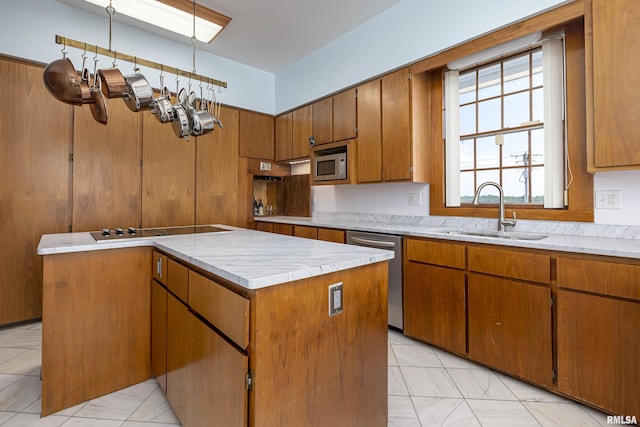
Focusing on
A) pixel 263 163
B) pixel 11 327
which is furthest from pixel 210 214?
pixel 11 327

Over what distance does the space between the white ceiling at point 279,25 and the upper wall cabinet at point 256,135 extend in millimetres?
729

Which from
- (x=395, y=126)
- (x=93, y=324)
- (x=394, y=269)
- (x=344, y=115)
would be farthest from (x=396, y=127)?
(x=93, y=324)

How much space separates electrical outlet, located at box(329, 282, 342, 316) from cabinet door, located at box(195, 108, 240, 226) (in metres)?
2.95

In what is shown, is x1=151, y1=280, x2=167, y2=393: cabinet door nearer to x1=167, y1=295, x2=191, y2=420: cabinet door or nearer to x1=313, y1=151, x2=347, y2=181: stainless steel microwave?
x1=167, y1=295, x2=191, y2=420: cabinet door

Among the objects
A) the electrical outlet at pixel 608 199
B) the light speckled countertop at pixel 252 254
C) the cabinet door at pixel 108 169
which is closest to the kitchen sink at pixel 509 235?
the electrical outlet at pixel 608 199

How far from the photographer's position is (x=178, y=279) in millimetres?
1518

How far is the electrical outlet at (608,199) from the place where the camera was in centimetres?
190

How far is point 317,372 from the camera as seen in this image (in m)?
1.14

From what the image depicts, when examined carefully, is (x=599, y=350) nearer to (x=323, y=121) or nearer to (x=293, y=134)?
(x=323, y=121)

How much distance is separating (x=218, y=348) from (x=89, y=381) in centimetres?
117

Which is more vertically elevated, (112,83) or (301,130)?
(301,130)

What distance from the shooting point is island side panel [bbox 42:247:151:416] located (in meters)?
1.60

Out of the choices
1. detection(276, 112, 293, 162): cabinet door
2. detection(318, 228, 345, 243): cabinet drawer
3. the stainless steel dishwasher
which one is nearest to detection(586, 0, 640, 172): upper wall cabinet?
the stainless steel dishwasher

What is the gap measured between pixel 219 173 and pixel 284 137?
102cm
